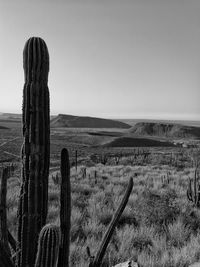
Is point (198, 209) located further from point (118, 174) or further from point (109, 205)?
point (118, 174)

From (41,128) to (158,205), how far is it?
6037 millimetres

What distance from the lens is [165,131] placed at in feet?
305

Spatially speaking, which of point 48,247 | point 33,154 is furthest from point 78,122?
point 48,247

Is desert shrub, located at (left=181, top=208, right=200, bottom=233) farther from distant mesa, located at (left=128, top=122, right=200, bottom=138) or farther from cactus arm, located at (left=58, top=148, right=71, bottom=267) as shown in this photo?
distant mesa, located at (left=128, top=122, right=200, bottom=138)

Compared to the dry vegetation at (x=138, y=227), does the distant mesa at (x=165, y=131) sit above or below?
below

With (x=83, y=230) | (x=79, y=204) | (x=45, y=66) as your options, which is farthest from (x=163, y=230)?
(x=45, y=66)

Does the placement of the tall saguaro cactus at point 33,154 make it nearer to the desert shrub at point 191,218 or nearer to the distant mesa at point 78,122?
the desert shrub at point 191,218

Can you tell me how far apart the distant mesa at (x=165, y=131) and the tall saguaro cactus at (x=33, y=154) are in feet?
280

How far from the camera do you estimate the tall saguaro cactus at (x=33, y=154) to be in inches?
140

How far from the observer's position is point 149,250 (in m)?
6.29

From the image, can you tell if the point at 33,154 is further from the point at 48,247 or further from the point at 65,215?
the point at 48,247

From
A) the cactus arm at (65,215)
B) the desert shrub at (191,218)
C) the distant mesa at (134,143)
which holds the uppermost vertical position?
the cactus arm at (65,215)

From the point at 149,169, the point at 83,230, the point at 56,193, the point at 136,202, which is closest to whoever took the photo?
the point at 83,230

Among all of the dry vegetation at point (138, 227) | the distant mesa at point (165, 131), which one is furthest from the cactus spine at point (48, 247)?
the distant mesa at point (165, 131)
